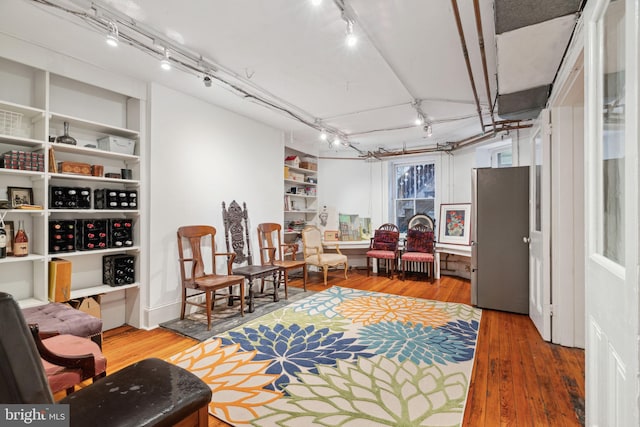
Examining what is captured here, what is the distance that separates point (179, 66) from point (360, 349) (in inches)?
127

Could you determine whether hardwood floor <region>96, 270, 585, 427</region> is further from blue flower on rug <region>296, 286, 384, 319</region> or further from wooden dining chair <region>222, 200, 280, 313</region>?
blue flower on rug <region>296, 286, 384, 319</region>

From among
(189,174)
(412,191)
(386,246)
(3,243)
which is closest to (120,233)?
(3,243)

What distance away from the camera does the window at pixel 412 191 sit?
6.21 m

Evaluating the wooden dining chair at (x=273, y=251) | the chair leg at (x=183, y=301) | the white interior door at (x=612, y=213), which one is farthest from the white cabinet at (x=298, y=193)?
the white interior door at (x=612, y=213)

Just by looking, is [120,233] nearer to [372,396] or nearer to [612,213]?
[372,396]

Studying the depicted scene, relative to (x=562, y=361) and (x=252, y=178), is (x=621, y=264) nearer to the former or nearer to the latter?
(x=562, y=361)

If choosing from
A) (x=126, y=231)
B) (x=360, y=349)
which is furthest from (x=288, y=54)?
(x=360, y=349)

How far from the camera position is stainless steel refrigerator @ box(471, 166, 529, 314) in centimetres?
355

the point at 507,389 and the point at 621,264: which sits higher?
the point at 621,264

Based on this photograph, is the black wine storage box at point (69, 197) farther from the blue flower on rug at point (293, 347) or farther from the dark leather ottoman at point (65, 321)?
the blue flower on rug at point (293, 347)

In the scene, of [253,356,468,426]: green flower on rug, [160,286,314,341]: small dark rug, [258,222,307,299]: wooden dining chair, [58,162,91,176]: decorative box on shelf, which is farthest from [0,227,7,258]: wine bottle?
[258,222,307,299]: wooden dining chair

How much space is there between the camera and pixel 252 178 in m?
4.65

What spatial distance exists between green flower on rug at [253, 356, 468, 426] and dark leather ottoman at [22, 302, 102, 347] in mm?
1392

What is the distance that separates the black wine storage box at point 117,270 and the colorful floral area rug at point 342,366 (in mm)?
1186
